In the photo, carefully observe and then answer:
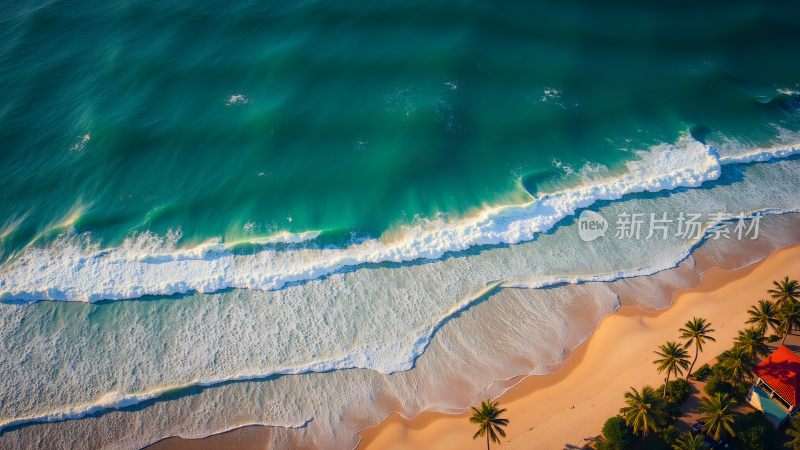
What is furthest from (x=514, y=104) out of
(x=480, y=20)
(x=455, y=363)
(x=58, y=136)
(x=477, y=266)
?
(x=58, y=136)

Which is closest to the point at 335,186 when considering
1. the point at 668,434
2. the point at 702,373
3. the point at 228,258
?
the point at 228,258

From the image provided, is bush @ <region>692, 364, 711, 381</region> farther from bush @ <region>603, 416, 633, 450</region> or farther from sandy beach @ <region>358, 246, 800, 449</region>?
bush @ <region>603, 416, 633, 450</region>

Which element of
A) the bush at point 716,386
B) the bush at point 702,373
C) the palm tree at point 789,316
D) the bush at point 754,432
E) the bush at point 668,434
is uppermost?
the palm tree at point 789,316

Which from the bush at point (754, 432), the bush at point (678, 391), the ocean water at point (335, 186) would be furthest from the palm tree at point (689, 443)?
the ocean water at point (335, 186)

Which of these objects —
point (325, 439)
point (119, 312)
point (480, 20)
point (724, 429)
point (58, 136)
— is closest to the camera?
point (724, 429)

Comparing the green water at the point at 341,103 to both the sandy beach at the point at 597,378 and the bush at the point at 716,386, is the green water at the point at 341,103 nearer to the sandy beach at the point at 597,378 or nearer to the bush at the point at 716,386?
the sandy beach at the point at 597,378

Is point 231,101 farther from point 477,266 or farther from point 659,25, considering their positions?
point 659,25
